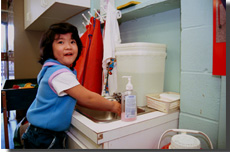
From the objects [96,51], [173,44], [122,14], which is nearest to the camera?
[173,44]

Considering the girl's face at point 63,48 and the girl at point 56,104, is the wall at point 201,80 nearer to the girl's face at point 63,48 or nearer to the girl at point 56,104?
the girl at point 56,104

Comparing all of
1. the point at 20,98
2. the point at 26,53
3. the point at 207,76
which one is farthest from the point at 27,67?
the point at 207,76

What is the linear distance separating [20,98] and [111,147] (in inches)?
57.3

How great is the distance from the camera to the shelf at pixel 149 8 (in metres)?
1.05

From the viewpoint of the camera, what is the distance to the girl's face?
1.04 meters

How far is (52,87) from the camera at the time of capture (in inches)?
36.6

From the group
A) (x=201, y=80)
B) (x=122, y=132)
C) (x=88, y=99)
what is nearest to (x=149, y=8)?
(x=201, y=80)

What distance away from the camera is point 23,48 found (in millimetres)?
3359

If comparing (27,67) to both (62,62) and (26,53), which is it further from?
(62,62)

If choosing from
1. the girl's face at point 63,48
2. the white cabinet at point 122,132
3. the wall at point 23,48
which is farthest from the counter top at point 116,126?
the wall at point 23,48

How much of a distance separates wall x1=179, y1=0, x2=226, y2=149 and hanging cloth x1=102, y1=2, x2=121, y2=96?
60 cm

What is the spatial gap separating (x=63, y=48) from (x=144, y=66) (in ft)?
1.68

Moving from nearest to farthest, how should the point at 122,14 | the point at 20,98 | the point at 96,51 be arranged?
the point at 122,14, the point at 96,51, the point at 20,98

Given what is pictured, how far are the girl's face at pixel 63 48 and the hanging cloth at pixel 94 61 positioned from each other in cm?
41
